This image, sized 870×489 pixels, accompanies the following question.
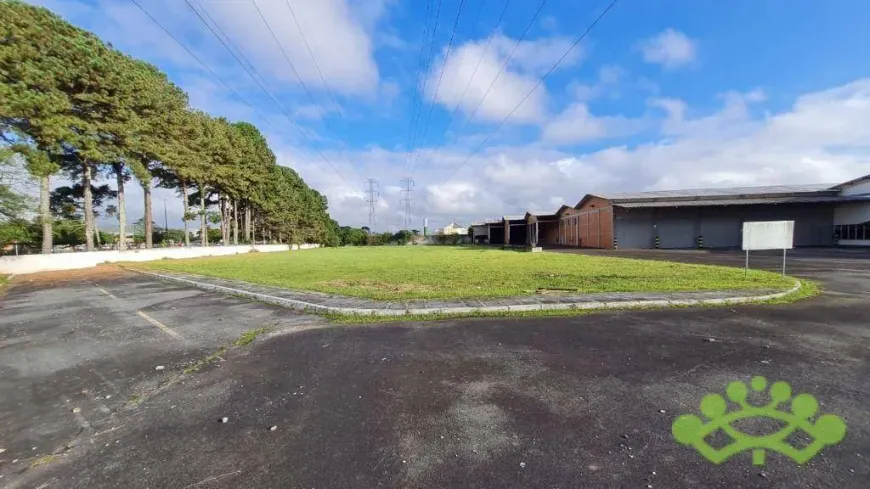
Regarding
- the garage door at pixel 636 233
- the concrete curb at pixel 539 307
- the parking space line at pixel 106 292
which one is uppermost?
the garage door at pixel 636 233

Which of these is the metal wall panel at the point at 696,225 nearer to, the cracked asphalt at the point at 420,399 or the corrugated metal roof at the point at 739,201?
the corrugated metal roof at the point at 739,201

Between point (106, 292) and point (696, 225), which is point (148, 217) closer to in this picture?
point (106, 292)

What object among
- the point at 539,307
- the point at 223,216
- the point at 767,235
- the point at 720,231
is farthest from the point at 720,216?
the point at 223,216

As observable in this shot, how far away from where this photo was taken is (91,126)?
2398 centimetres

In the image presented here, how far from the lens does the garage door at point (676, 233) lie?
1428 inches

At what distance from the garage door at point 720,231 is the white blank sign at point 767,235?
30069 millimetres

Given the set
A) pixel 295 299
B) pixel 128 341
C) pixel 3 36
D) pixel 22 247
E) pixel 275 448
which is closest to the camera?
pixel 275 448

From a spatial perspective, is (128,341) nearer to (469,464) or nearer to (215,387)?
(215,387)

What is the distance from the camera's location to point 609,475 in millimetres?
2525

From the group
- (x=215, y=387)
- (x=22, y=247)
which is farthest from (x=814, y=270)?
(x=22, y=247)

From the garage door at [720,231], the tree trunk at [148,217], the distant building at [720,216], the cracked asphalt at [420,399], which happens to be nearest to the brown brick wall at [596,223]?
the distant building at [720,216]

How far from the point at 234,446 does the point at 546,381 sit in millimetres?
3230

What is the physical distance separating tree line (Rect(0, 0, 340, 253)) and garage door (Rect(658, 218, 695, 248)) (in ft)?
154

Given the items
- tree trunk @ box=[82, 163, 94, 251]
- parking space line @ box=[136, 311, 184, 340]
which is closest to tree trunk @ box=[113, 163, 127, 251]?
tree trunk @ box=[82, 163, 94, 251]
